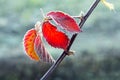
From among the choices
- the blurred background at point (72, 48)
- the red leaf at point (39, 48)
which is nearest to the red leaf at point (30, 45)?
the red leaf at point (39, 48)

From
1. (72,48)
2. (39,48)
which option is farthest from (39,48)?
(72,48)

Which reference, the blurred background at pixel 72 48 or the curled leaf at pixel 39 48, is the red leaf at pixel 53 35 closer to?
the curled leaf at pixel 39 48

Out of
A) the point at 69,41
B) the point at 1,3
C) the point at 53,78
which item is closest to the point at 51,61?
the point at 69,41

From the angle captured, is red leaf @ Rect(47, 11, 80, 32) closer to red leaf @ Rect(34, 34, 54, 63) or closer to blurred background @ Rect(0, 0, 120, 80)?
red leaf @ Rect(34, 34, 54, 63)

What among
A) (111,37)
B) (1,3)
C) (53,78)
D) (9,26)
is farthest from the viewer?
(1,3)

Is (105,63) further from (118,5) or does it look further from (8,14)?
(8,14)

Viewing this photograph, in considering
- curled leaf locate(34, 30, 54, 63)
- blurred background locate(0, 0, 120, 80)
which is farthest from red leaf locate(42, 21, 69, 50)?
blurred background locate(0, 0, 120, 80)
